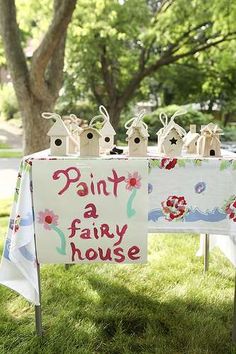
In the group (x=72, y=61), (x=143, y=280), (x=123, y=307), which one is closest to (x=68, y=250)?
(x=123, y=307)

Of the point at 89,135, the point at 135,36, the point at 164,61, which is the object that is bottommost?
the point at 89,135

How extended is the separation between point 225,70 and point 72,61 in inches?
152

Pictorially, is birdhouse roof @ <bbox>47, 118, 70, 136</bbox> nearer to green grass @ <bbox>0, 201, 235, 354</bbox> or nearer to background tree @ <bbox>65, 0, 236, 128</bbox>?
green grass @ <bbox>0, 201, 235, 354</bbox>

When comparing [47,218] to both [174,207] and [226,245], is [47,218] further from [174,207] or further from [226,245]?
[226,245]

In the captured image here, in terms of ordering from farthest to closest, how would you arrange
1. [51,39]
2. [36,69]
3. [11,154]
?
[11,154]
[36,69]
[51,39]

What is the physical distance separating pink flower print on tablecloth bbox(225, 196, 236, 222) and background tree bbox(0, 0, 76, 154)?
2.91 m

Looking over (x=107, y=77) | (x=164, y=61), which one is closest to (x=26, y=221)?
(x=164, y=61)

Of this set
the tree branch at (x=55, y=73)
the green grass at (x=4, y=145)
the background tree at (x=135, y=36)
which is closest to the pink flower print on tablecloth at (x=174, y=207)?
the tree branch at (x=55, y=73)

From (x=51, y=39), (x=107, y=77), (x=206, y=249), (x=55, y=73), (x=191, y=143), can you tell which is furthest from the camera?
(x=107, y=77)

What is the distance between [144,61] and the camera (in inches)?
405

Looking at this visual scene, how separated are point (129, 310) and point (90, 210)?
0.73 metres

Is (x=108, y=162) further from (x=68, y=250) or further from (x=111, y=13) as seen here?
(x=111, y=13)

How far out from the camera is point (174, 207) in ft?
6.43

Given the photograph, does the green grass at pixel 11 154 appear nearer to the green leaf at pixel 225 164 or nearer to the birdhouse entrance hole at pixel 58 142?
the birdhouse entrance hole at pixel 58 142
